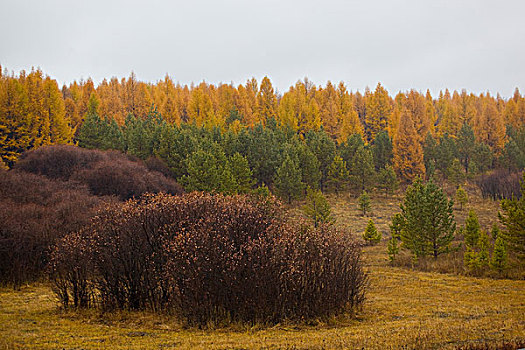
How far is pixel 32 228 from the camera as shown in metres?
18.5

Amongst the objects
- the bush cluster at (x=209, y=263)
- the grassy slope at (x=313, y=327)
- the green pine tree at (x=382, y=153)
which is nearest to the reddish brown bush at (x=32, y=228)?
the grassy slope at (x=313, y=327)

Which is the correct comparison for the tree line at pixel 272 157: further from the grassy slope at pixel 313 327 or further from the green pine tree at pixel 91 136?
the grassy slope at pixel 313 327

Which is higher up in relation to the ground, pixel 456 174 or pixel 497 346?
pixel 456 174

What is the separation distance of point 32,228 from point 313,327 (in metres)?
14.6

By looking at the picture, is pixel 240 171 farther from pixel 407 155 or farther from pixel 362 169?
pixel 407 155

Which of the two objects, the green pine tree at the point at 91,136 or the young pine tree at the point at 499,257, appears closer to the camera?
the young pine tree at the point at 499,257

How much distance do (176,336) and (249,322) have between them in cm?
203

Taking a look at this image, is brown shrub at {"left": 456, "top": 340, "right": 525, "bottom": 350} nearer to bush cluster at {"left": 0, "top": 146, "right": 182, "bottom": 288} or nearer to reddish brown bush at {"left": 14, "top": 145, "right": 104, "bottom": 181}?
bush cluster at {"left": 0, "top": 146, "right": 182, "bottom": 288}

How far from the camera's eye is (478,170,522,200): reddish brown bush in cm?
4588

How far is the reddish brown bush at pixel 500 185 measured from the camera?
45.9m

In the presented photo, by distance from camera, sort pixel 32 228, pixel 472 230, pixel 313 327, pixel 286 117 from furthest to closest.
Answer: pixel 286 117 → pixel 472 230 → pixel 32 228 → pixel 313 327

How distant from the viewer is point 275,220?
43.5ft

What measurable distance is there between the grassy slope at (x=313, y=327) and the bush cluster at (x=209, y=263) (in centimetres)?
66

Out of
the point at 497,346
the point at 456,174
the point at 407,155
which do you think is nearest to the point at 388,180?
the point at 407,155
